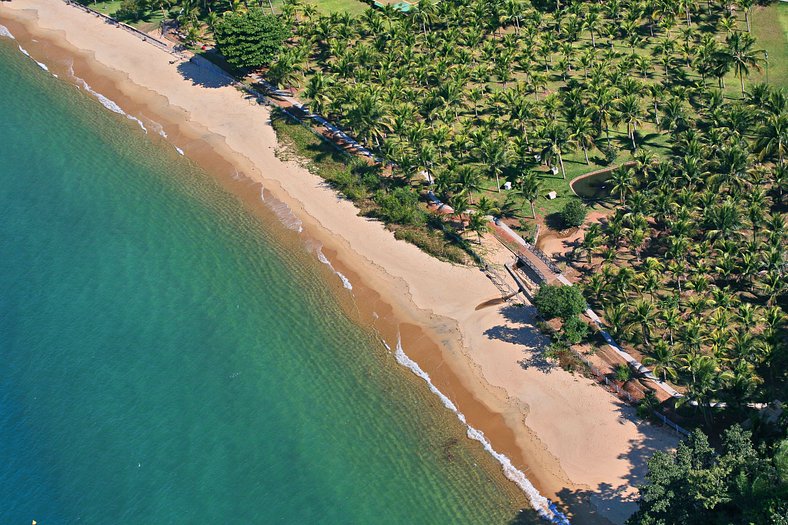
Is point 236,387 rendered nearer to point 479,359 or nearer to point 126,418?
point 126,418

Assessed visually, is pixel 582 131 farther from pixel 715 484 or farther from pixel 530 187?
pixel 715 484

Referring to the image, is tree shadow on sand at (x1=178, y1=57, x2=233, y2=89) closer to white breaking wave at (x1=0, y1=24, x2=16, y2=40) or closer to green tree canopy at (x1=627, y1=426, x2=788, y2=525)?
white breaking wave at (x1=0, y1=24, x2=16, y2=40)

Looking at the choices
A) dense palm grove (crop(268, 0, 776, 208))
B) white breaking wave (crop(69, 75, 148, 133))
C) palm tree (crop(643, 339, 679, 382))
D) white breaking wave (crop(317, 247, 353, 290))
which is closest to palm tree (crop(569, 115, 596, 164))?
dense palm grove (crop(268, 0, 776, 208))

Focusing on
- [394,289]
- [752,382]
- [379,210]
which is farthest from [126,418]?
[752,382]

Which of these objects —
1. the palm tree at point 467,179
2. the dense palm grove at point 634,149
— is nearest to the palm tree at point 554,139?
the dense palm grove at point 634,149

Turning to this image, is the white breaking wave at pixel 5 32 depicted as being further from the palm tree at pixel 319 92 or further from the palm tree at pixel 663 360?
the palm tree at pixel 663 360

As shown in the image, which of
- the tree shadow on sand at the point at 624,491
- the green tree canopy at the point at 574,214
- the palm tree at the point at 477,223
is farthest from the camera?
→ the green tree canopy at the point at 574,214
